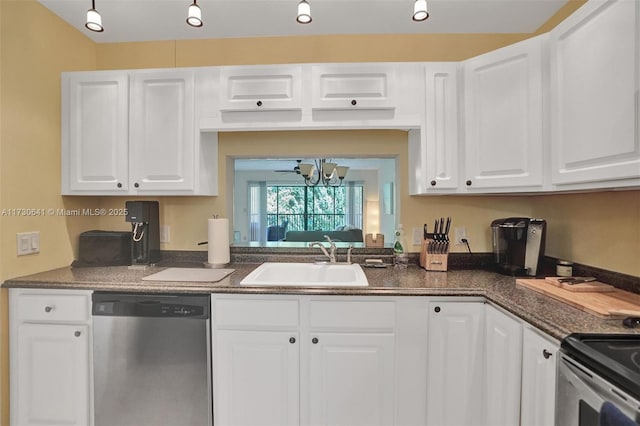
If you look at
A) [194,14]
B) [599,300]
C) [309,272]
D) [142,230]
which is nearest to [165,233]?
[142,230]

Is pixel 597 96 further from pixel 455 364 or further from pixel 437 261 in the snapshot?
pixel 455 364

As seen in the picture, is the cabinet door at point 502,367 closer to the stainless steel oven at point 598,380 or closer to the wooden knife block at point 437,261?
the stainless steel oven at point 598,380

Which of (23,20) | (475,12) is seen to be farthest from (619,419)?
(23,20)

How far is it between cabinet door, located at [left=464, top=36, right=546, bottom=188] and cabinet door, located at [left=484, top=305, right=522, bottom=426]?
2.37ft

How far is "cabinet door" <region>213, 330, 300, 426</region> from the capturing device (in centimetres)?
155

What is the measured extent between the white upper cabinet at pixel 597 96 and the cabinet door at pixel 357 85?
2.60ft

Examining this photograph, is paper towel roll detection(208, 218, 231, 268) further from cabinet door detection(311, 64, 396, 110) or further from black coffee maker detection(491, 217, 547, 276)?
black coffee maker detection(491, 217, 547, 276)

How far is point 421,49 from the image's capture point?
2131 mm

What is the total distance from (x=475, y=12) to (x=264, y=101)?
1414 millimetres

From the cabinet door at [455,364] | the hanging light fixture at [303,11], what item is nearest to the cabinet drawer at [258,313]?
the cabinet door at [455,364]

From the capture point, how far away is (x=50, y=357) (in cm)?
164

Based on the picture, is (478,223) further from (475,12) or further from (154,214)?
(154,214)

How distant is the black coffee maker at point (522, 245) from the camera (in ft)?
5.71

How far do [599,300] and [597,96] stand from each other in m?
0.83
